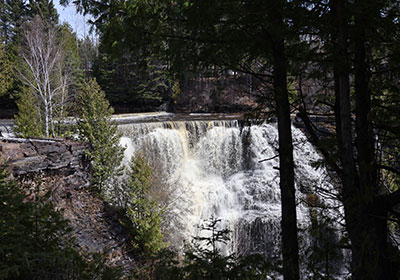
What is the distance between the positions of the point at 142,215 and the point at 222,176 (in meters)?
6.36

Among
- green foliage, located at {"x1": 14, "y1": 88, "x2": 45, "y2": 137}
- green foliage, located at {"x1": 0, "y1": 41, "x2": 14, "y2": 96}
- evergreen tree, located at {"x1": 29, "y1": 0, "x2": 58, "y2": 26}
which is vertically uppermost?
evergreen tree, located at {"x1": 29, "y1": 0, "x2": 58, "y2": 26}

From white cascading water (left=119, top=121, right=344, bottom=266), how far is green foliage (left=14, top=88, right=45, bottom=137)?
468 cm

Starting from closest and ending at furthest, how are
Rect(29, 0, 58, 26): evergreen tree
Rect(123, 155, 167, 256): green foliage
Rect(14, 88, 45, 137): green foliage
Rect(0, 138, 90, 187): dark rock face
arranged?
Rect(123, 155, 167, 256): green foliage < Rect(0, 138, 90, 187): dark rock face < Rect(14, 88, 45, 137): green foliage < Rect(29, 0, 58, 26): evergreen tree

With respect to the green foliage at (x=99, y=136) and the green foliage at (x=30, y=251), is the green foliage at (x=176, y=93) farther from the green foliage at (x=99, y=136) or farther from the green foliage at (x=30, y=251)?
the green foliage at (x=30, y=251)

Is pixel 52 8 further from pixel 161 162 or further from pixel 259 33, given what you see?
pixel 259 33

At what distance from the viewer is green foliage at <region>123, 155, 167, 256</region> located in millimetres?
10930

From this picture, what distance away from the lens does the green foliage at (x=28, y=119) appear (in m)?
15.6

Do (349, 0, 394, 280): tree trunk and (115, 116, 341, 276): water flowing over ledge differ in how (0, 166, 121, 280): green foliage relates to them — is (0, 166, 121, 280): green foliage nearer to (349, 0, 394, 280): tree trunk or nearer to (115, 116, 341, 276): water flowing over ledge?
(349, 0, 394, 280): tree trunk

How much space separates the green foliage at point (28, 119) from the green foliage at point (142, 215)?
7.62m

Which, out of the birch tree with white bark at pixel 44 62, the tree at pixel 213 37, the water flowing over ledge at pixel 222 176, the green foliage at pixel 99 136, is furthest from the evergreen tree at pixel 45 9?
the tree at pixel 213 37

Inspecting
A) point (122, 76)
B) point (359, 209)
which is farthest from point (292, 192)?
point (122, 76)

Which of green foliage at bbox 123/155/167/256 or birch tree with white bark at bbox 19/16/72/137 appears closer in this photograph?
green foliage at bbox 123/155/167/256

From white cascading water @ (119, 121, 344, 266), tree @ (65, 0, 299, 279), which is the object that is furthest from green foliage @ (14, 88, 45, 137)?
tree @ (65, 0, 299, 279)

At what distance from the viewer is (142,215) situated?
11.5m
